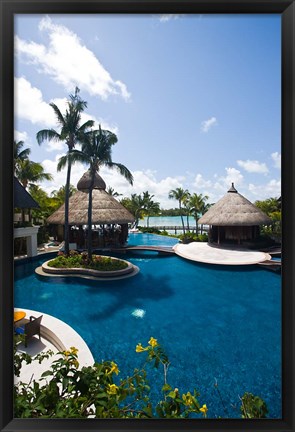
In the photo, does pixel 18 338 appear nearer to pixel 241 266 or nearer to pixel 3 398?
pixel 3 398

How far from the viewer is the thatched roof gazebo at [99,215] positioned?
471 inches

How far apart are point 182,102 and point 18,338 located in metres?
4.05

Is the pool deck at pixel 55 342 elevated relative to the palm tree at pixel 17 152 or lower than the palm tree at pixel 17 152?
lower

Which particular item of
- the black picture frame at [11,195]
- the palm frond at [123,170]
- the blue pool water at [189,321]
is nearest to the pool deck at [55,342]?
the blue pool water at [189,321]

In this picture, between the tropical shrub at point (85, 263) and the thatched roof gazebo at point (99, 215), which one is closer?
the tropical shrub at point (85, 263)

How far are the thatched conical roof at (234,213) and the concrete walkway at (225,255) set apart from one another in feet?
6.27

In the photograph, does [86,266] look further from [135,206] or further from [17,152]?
[135,206]

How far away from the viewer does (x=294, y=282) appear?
1468 millimetres

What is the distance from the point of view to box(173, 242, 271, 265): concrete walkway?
910cm

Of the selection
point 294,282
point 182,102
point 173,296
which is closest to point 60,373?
point 294,282

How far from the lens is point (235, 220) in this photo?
1305 cm

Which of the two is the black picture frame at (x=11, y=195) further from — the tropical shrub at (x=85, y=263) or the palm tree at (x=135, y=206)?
the palm tree at (x=135, y=206)

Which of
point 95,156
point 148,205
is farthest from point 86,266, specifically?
point 148,205

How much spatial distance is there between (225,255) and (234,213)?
4.16 m
